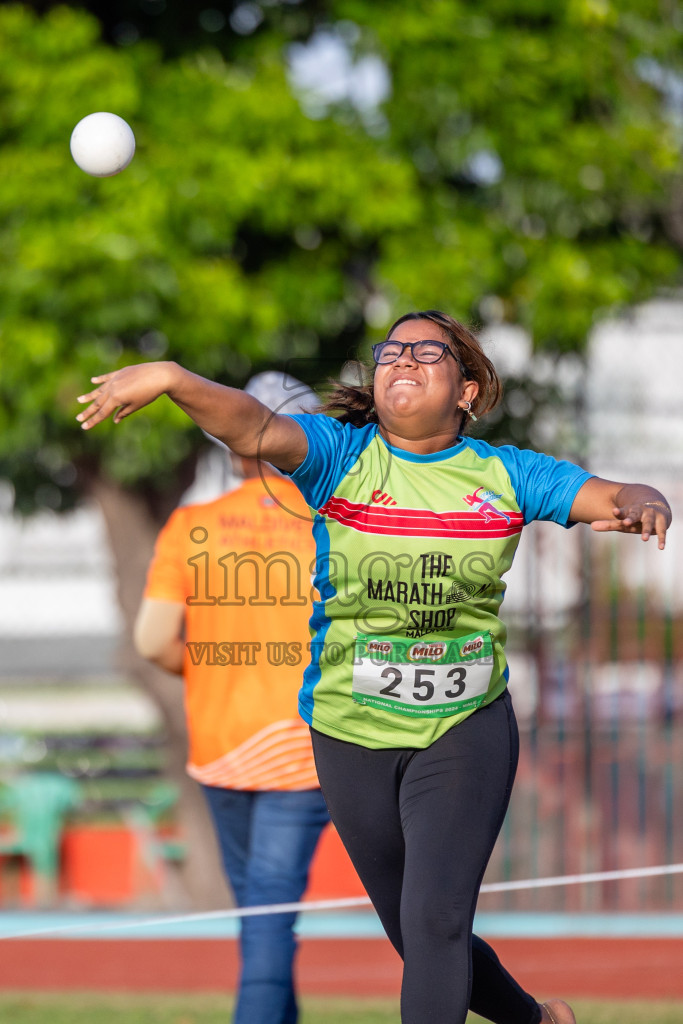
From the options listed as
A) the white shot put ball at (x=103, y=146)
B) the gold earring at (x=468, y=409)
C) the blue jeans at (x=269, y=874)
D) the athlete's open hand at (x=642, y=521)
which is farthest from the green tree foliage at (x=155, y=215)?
the athlete's open hand at (x=642, y=521)

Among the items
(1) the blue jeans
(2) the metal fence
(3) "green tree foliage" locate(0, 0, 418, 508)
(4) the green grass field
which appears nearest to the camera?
(1) the blue jeans

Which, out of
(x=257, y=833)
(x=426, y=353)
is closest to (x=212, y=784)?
(x=257, y=833)

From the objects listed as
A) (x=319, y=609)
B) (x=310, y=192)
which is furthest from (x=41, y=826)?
(x=319, y=609)

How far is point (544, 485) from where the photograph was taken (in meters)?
2.67

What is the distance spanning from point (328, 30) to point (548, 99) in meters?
1.38

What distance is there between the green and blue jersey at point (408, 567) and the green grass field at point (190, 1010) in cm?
251

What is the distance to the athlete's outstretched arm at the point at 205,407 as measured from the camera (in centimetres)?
224

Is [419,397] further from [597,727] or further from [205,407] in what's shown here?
[597,727]

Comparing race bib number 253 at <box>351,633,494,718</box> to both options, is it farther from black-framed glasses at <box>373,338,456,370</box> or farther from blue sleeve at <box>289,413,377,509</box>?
black-framed glasses at <box>373,338,456,370</box>

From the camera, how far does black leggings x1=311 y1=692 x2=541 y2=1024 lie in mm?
2506

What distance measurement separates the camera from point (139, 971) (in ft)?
17.8

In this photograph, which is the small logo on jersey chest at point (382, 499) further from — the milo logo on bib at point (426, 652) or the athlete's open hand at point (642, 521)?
the athlete's open hand at point (642, 521)

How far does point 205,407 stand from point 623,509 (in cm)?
90

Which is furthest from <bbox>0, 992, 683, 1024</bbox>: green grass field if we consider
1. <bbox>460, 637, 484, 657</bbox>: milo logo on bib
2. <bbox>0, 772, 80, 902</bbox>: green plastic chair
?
<bbox>0, 772, 80, 902</bbox>: green plastic chair
